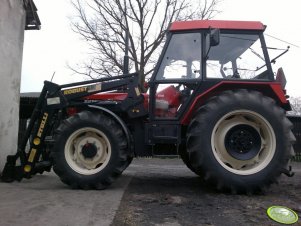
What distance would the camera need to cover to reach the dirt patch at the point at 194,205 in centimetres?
475

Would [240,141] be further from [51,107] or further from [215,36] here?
[51,107]

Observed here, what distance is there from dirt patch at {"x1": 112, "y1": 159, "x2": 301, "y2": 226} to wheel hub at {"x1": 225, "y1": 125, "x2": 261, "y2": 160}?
26.2 inches

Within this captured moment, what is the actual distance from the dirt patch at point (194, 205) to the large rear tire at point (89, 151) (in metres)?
0.49

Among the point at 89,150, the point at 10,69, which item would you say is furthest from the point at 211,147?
the point at 10,69

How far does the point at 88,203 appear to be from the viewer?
5.41 meters

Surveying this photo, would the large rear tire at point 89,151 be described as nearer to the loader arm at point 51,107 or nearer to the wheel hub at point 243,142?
the loader arm at point 51,107

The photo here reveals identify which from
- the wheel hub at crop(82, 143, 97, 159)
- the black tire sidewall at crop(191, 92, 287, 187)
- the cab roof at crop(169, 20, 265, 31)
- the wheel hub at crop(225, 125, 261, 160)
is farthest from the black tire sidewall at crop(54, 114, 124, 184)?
the cab roof at crop(169, 20, 265, 31)

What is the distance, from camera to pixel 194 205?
A: 549cm

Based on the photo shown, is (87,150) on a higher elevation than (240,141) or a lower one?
lower

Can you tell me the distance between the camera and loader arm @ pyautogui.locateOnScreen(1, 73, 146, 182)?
718 centimetres

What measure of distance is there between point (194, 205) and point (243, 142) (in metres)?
1.55

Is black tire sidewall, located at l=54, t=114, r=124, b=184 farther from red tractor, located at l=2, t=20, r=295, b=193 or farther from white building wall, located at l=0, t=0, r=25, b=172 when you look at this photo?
white building wall, located at l=0, t=0, r=25, b=172

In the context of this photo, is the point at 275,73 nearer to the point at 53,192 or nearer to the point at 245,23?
the point at 245,23

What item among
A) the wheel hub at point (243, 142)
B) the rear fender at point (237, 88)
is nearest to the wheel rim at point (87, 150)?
the rear fender at point (237, 88)
